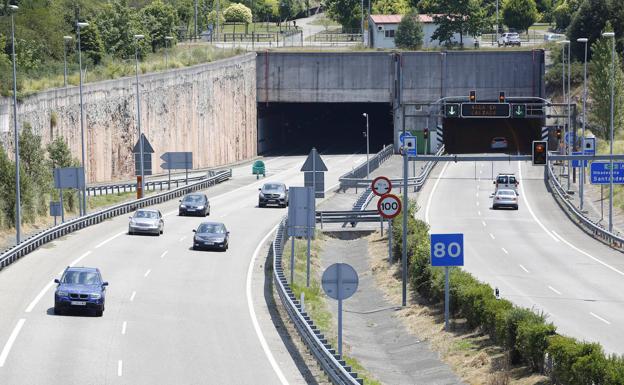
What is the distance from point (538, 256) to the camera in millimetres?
54344

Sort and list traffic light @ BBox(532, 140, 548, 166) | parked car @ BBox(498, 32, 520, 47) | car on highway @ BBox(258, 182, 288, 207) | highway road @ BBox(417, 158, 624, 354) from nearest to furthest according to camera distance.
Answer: highway road @ BBox(417, 158, 624, 354) < traffic light @ BBox(532, 140, 548, 166) < car on highway @ BBox(258, 182, 288, 207) < parked car @ BBox(498, 32, 520, 47)

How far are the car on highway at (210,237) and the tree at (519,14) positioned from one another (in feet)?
405

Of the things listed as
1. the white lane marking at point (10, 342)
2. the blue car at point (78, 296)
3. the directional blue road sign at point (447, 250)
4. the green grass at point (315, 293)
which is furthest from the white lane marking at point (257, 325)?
the white lane marking at point (10, 342)

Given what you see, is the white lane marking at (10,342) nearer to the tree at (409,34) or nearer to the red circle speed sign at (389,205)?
the red circle speed sign at (389,205)

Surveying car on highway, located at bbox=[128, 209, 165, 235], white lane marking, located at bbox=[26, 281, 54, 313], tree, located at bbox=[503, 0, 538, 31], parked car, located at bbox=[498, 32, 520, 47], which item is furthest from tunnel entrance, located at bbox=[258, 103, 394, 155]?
white lane marking, located at bbox=[26, 281, 54, 313]

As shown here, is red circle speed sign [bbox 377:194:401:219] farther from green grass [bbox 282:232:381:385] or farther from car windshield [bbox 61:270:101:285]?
car windshield [bbox 61:270:101:285]

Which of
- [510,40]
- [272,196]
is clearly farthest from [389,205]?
[510,40]

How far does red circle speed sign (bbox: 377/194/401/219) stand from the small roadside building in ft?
305

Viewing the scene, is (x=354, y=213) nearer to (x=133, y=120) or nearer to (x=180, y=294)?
(x=180, y=294)

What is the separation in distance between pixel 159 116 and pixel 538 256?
4598 centimetres

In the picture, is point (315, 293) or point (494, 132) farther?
point (494, 132)

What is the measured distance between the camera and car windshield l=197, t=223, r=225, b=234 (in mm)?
52094

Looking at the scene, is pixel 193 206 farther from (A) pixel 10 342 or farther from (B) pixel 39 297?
(A) pixel 10 342

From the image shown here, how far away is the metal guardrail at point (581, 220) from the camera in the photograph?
192ft
